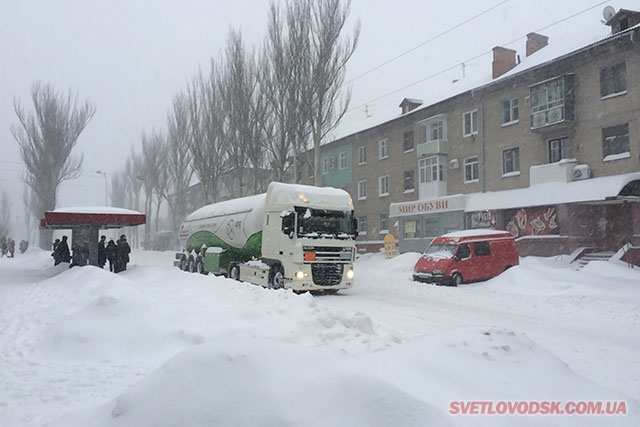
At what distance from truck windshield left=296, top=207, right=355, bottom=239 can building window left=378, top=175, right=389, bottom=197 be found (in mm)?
24353

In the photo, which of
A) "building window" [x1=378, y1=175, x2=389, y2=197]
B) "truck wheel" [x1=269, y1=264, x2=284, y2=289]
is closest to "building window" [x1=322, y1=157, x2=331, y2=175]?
"building window" [x1=378, y1=175, x2=389, y2=197]

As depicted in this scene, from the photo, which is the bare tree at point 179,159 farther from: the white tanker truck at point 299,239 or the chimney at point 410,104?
the white tanker truck at point 299,239

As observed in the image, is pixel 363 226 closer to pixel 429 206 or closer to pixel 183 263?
pixel 429 206

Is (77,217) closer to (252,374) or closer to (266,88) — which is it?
(266,88)

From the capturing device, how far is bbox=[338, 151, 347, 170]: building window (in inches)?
1786

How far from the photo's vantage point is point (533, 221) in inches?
1049

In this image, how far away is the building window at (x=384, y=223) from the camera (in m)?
39.7

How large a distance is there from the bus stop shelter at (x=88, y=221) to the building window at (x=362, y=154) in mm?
25531

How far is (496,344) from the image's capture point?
511cm

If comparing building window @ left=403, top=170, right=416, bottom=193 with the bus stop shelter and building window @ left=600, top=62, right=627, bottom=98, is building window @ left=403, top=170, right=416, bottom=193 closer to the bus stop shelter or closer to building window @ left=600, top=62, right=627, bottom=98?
building window @ left=600, top=62, right=627, bottom=98

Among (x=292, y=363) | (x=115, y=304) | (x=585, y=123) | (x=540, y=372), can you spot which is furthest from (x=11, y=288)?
(x=585, y=123)

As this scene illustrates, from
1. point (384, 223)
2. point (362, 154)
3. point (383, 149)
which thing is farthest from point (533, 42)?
point (384, 223)

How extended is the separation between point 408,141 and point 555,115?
1344 cm

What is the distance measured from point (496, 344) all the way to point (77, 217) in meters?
17.9
